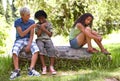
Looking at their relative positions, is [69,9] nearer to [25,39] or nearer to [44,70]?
[25,39]

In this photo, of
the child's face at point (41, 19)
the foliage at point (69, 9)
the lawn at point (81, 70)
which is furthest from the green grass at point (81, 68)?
the foliage at point (69, 9)

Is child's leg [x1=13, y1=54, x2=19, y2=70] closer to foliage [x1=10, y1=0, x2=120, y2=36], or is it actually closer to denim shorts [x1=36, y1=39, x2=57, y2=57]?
denim shorts [x1=36, y1=39, x2=57, y2=57]

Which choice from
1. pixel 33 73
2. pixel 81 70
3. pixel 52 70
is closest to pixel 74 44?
pixel 81 70

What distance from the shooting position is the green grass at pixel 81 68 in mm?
6789

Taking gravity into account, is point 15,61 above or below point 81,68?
above

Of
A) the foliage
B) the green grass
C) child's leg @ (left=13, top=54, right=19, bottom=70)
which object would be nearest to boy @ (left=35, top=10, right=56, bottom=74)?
the green grass

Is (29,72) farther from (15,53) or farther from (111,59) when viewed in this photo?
(111,59)

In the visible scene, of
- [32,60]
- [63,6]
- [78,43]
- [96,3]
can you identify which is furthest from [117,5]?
[32,60]

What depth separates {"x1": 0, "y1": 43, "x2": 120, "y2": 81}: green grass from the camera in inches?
267

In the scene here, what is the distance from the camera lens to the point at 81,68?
7.76 metres

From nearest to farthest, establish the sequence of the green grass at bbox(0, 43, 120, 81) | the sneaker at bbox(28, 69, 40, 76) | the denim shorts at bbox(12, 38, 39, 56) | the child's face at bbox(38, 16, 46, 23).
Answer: the green grass at bbox(0, 43, 120, 81) < the sneaker at bbox(28, 69, 40, 76) < the denim shorts at bbox(12, 38, 39, 56) < the child's face at bbox(38, 16, 46, 23)

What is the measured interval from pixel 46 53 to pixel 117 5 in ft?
47.5

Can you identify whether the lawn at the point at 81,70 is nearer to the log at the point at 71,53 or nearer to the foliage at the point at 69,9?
Answer: the log at the point at 71,53

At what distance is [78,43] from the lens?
811 centimetres
